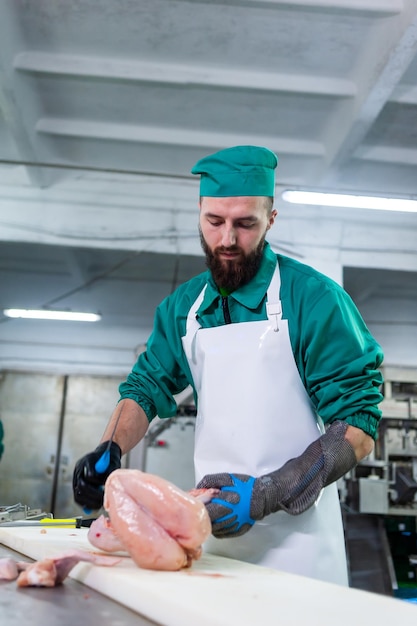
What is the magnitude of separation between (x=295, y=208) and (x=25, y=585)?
5.28 m

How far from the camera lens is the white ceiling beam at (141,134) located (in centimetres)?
526

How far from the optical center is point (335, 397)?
1871mm

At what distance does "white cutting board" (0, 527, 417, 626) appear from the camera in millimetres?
1089

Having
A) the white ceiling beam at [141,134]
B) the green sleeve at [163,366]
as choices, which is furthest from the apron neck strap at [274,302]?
the white ceiling beam at [141,134]

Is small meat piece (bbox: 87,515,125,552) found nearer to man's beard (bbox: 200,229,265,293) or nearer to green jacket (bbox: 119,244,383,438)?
green jacket (bbox: 119,244,383,438)

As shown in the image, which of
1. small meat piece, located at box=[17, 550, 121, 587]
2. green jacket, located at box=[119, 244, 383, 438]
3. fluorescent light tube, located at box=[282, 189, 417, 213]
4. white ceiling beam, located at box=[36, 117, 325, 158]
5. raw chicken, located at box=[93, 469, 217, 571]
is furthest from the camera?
white ceiling beam, located at box=[36, 117, 325, 158]

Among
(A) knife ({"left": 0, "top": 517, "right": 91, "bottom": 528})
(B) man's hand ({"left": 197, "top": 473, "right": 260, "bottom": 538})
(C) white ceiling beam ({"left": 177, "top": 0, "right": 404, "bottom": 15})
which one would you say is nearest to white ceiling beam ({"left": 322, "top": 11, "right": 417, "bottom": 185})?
(C) white ceiling beam ({"left": 177, "top": 0, "right": 404, "bottom": 15})

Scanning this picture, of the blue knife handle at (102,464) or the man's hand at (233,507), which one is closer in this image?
the man's hand at (233,507)

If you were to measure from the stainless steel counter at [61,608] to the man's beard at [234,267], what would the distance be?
1086 mm

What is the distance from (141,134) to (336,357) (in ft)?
12.7

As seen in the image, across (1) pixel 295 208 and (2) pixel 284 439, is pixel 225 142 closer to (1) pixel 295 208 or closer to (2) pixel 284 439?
(1) pixel 295 208

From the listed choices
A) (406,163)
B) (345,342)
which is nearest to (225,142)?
(406,163)

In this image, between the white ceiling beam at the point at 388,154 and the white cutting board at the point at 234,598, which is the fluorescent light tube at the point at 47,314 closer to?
the white ceiling beam at the point at 388,154

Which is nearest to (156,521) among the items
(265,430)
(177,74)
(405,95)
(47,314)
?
(265,430)
